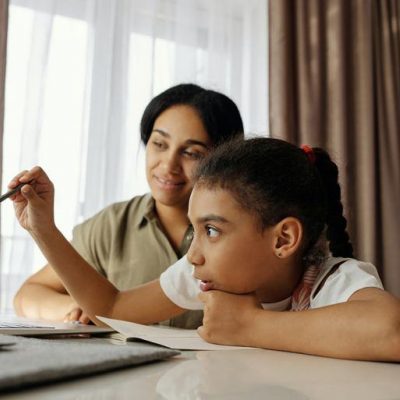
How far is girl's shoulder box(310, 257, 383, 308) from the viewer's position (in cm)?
85

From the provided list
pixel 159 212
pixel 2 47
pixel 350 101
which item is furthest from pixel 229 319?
pixel 350 101

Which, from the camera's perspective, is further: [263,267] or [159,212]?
[159,212]

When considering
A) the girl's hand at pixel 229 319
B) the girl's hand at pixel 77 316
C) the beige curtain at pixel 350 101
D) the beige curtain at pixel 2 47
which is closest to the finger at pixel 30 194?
the girl's hand at pixel 77 316

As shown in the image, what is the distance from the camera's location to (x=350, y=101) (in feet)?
8.17

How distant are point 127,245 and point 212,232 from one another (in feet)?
2.24

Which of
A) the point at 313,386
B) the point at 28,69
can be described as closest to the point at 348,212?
the point at 28,69

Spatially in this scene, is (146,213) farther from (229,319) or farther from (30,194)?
(229,319)

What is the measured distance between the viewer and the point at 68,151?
82.4 inches

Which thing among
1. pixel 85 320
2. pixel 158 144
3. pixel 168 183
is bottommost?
pixel 85 320

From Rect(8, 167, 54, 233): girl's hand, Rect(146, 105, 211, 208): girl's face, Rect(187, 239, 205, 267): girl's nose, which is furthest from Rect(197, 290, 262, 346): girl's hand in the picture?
Rect(146, 105, 211, 208): girl's face

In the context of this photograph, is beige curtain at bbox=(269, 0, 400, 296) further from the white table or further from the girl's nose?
the white table

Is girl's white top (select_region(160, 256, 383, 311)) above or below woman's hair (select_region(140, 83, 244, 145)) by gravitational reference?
below

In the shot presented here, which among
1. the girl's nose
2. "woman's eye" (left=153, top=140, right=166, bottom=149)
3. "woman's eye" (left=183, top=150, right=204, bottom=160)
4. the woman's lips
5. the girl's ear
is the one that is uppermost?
"woman's eye" (left=153, top=140, right=166, bottom=149)

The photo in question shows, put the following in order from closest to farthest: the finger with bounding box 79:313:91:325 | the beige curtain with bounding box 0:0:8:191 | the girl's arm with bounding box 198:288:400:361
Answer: the girl's arm with bounding box 198:288:400:361 < the finger with bounding box 79:313:91:325 < the beige curtain with bounding box 0:0:8:191
